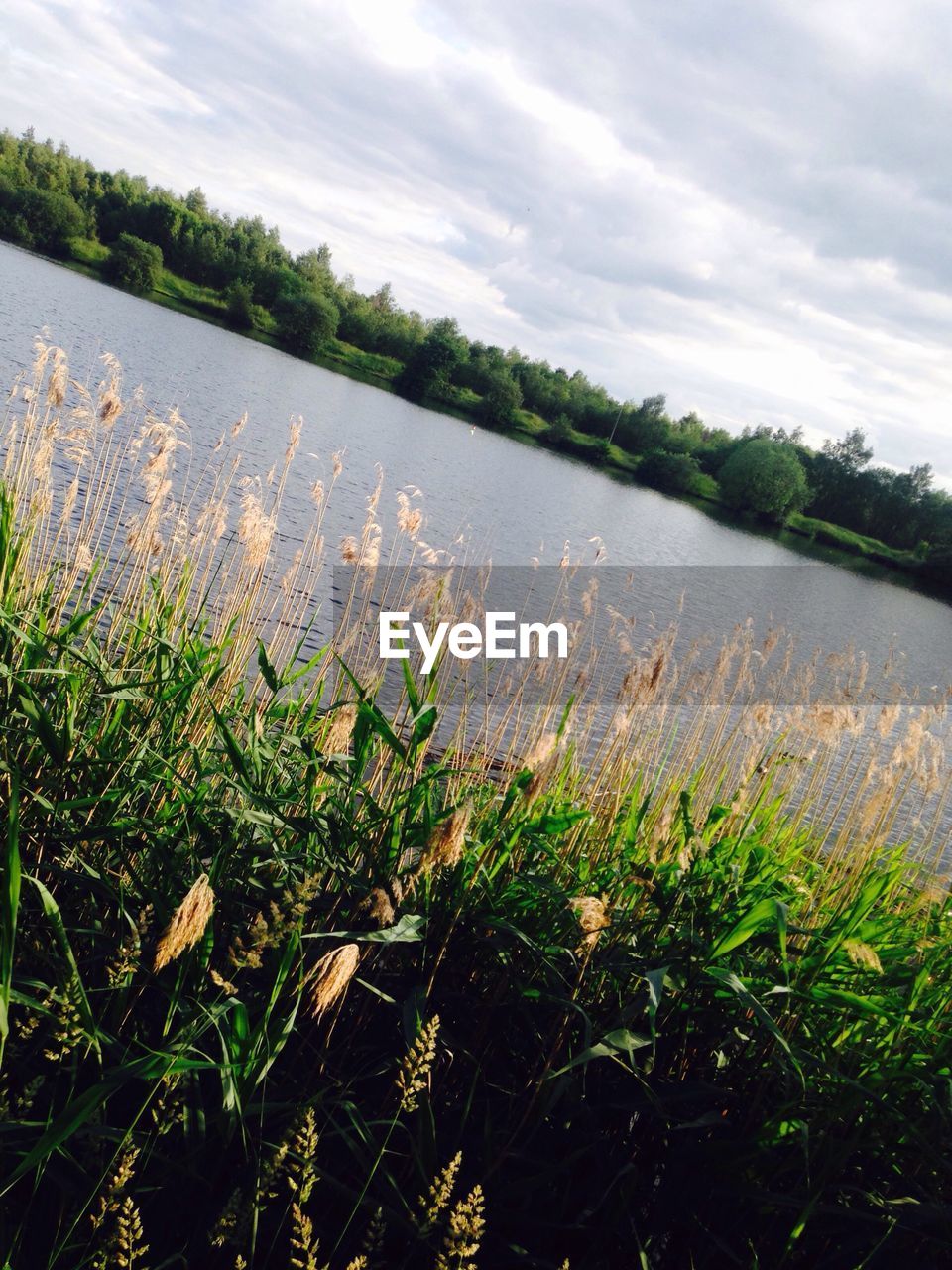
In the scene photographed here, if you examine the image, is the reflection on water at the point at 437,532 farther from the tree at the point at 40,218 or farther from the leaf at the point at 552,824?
the tree at the point at 40,218

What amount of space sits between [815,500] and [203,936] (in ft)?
406

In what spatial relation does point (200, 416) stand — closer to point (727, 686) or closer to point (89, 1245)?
point (727, 686)

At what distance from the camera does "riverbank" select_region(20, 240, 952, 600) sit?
8438 centimetres

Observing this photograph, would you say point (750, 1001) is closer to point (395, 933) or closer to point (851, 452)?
point (395, 933)

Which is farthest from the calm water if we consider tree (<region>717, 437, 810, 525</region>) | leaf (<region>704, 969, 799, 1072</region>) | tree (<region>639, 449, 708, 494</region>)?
tree (<region>639, 449, 708, 494</region>)

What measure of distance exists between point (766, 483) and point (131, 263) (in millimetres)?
73726

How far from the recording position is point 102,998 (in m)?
3.21

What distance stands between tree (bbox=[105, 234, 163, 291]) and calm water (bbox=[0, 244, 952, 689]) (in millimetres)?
23201

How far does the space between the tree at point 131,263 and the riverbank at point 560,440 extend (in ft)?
4.88

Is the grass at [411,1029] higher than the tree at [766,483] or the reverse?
the reverse

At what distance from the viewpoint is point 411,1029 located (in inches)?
115

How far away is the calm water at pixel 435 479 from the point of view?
26.1m

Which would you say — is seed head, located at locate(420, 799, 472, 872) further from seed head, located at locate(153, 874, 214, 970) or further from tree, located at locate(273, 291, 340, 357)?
tree, located at locate(273, 291, 340, 357)

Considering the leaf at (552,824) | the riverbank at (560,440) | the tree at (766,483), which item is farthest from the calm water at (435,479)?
the tree at (766,483)
